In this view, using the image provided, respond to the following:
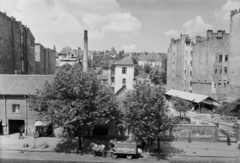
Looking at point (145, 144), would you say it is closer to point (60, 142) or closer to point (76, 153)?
point (76, 153)

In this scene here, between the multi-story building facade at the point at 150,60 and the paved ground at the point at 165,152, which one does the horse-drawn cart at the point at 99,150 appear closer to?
the paved ground at the point at 165,152

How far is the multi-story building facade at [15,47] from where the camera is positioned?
1353 inches

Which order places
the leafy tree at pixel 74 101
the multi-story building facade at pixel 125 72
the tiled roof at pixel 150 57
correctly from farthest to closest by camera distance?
the tiled roof at pixel 150 57, the multi-story building facade at pixel 125 72, the leafy tree at pixel 74 101

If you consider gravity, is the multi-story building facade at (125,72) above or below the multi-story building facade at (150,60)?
below

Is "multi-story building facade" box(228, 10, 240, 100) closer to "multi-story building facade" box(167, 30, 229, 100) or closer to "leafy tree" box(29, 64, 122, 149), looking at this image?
"multi-story building facade" box(167, 30, 229, 100)

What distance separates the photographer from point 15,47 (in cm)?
3866

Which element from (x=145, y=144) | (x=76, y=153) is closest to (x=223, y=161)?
(x=145, y=144)

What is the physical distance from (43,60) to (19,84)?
31.3 m

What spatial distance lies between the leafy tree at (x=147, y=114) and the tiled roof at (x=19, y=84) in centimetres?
1235

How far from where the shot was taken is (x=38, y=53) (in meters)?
51.3

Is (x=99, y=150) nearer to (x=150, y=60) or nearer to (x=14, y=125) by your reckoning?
(x=14, y=125)

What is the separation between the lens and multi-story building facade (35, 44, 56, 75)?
50.7 meters

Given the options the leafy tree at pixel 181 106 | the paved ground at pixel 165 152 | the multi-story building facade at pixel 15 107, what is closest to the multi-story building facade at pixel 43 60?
the multi-story building facade at pixel 15 107

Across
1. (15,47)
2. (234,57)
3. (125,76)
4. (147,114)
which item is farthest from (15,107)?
(234,57)
